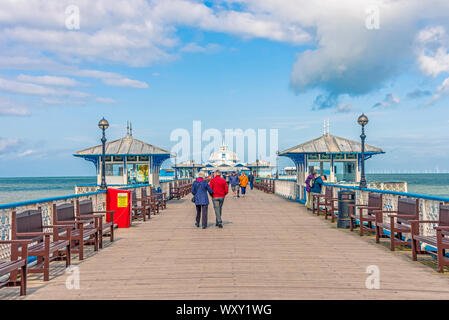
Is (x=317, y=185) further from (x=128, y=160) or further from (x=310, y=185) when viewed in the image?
(x=128, y=160)

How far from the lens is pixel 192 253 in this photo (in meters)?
8.12

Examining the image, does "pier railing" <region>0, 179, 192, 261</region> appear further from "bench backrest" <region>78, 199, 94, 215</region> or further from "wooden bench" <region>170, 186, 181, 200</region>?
"wooden bench" <region>170, 186, 181, 200</region>

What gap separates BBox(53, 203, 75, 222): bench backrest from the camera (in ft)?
26.4

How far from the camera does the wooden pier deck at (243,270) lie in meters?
5.39

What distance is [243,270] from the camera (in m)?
6.57

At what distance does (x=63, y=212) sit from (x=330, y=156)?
19.4 metres

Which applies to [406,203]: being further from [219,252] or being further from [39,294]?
[39,294]

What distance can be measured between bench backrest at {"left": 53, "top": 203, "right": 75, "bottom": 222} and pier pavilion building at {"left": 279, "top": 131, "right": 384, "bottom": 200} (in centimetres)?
1603

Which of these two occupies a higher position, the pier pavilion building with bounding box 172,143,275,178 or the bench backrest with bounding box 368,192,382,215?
the pier pavilion building with bounding box 172,143,275,178

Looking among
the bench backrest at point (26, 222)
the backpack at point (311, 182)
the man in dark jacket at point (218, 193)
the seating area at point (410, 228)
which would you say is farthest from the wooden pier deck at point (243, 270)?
the backpack at point (311, 182)

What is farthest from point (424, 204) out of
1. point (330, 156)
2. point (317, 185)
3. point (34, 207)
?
point (330, 156)
